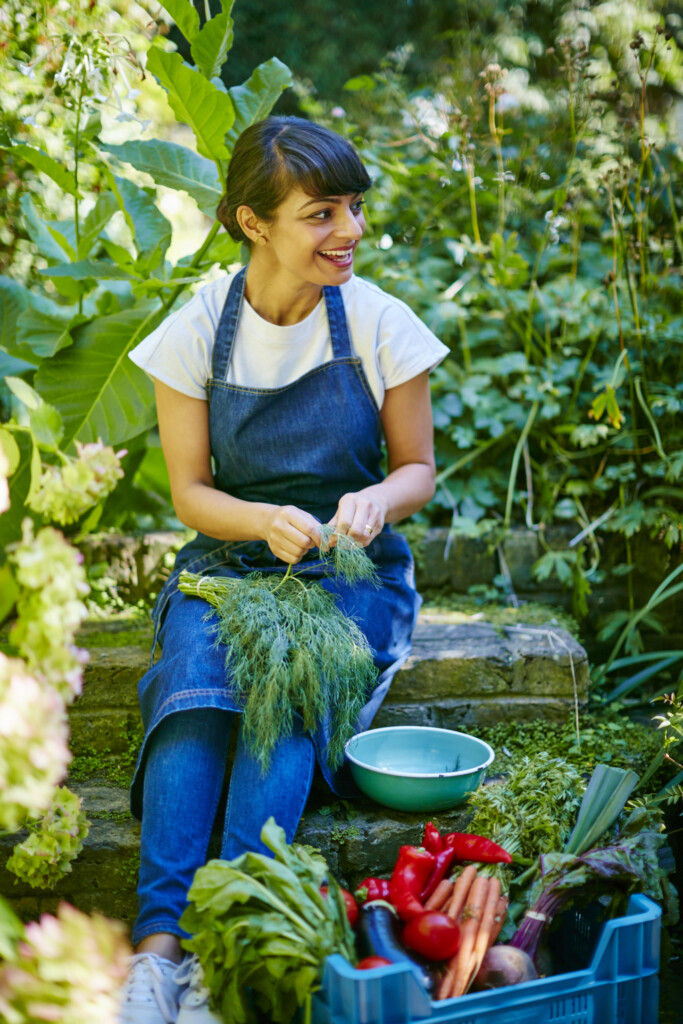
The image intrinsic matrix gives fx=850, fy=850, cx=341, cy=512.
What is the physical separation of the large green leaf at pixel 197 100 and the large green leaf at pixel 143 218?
1.16 ft

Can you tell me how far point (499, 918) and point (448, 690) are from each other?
960mm

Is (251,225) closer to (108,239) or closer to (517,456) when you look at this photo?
(108,239)

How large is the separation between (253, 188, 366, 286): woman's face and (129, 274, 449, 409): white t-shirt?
0.16m

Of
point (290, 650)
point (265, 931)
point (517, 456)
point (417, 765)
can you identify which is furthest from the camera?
point (517, 456)

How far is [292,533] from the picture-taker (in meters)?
1.80

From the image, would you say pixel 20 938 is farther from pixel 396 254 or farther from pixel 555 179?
pixel 555 179

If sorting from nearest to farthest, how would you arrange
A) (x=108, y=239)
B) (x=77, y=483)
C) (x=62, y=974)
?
(x=62, y=974), (x=77, y=483), (x=108, y=239)

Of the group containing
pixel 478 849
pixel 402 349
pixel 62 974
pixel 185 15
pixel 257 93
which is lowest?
pixel 478 849

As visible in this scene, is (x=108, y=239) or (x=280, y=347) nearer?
(x=280, y=347)

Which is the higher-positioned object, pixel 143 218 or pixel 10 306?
pixel 143 218

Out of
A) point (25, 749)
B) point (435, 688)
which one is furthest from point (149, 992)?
point (435, 688)

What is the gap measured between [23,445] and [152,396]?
41cm

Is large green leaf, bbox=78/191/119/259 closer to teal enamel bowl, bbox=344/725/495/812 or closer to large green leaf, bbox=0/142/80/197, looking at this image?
large green leaf, bbox=0/142/80/197

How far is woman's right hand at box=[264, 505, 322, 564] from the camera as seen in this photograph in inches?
71.0
